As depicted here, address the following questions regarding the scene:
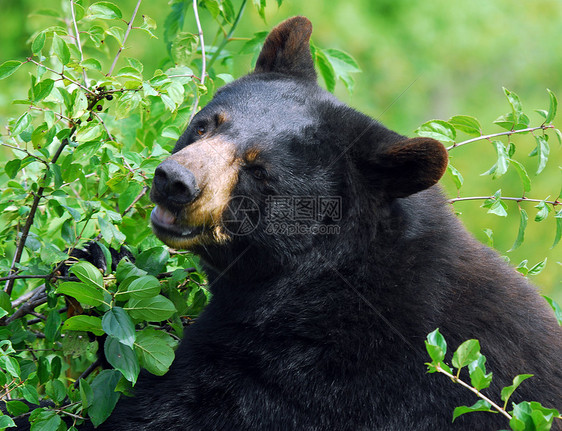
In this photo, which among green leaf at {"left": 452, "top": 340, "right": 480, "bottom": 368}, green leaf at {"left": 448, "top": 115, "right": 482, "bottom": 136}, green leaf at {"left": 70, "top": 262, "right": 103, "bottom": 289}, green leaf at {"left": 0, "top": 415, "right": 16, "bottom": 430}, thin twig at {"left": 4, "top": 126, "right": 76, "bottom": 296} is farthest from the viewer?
green leaf at {"left": 448, "top": 115, "right": 482, "bottom": 136}

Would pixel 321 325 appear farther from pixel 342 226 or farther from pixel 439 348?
pixel 439 348

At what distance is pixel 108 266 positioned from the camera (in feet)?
10.2

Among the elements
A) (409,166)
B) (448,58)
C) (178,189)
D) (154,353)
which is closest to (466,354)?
(409,166)

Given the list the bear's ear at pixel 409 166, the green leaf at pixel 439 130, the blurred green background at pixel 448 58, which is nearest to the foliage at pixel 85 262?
the bear's ear at pixel 409 166

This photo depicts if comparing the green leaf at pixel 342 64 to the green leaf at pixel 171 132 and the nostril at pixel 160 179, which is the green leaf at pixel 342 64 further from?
the nostril at pixel 160 179

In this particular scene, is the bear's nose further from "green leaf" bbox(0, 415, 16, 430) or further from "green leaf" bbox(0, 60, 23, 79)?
"green leaf" bbox(0, 415, 16, 430)

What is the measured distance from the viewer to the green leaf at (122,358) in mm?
2590

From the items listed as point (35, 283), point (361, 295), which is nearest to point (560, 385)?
point (361, 295)

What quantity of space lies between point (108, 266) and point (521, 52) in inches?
671

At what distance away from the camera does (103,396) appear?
2740mm

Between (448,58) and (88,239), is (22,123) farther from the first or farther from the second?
(448,58)

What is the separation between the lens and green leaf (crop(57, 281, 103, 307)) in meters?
2.62

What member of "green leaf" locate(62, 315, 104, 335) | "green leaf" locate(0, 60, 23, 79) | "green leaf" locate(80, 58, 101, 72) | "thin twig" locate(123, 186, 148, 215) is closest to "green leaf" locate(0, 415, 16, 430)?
"green leaf" locate(62, 315, 104, 335)

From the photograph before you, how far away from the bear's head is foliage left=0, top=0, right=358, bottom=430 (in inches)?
9.6
